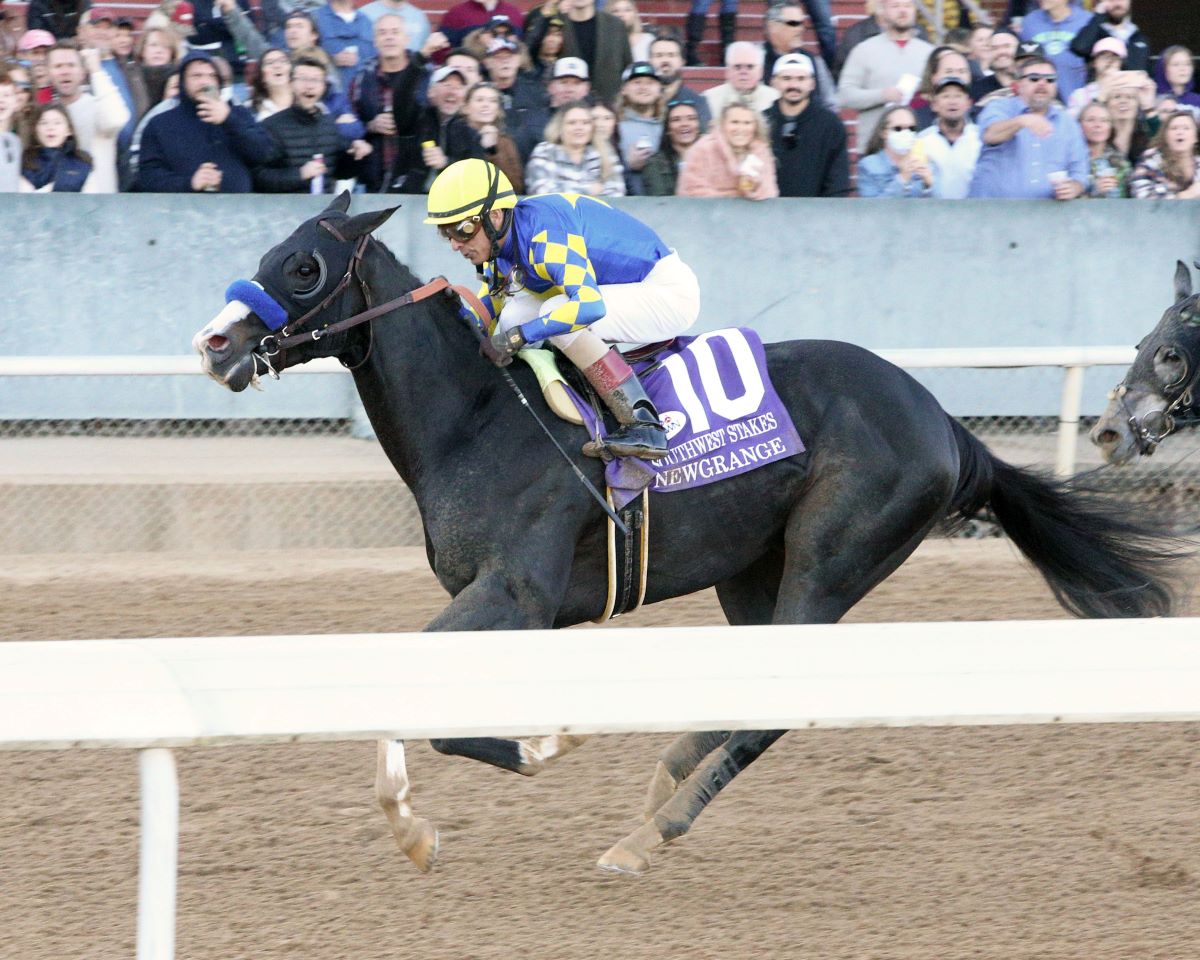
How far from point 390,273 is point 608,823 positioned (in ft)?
4.86

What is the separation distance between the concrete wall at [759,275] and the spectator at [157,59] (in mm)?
Result: 590

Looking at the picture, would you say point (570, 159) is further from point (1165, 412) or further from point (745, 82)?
point (1165, 412)

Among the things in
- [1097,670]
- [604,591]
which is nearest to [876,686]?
[1097,670]

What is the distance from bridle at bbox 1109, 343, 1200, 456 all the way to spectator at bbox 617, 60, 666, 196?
3582 mm

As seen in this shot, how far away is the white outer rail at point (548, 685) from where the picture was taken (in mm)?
2324

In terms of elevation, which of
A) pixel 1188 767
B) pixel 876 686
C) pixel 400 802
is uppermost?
pixel 876 686

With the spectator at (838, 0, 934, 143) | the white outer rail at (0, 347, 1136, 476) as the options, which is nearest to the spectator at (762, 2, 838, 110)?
the spectator at (838, 0, 934, 143)

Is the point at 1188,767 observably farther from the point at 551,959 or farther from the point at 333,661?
the point at 333,661

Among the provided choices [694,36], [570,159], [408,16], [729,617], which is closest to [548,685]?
[729,617]

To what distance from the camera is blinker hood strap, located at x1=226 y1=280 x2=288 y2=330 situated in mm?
3822

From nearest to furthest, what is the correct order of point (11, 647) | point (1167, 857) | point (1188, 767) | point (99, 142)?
point (11, 647)
point (1167, 857)
point (1188, 767)
point (99, 142)

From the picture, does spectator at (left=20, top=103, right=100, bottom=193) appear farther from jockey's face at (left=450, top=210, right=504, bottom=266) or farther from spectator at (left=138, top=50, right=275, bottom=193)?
jockey's face at (left=450, top=210, right=504, bottom=266)

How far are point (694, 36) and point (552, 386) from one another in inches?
240

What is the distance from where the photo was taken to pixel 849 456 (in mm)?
4184
